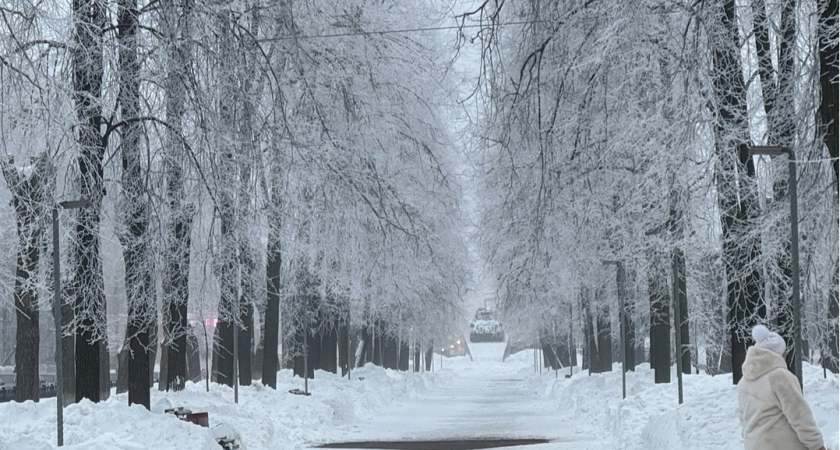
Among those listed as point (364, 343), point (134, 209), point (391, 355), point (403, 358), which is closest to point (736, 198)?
Answer: point (134, 209)

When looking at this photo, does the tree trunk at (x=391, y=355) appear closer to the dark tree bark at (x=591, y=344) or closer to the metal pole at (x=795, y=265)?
the dark tree bark at (x=591, y=344)

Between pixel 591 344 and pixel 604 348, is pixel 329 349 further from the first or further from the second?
pixel 604 348

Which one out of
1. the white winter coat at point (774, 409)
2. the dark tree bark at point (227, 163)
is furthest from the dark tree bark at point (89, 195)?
the white winter coat at point (774, 409)

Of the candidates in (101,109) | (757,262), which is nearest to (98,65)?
(101,109)

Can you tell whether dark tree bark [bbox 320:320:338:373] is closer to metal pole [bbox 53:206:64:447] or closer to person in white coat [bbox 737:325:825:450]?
metal pole [bbox 53:206:64:447]

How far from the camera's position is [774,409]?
25.8 ft

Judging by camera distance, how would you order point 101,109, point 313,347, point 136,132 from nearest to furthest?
point 101,109 → point 136,132 → point 313,347

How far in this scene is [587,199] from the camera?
2359 cm

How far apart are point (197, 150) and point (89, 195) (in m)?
1.20

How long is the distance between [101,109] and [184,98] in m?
2.21

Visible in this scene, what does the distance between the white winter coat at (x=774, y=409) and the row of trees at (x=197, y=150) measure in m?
5.10

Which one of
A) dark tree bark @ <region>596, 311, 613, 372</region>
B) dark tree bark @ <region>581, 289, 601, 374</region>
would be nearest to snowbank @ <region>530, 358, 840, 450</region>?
dark tree bark @ <region>581, 289, 601, 374</region>

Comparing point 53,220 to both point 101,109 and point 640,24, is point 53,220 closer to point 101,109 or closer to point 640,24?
point 101,109

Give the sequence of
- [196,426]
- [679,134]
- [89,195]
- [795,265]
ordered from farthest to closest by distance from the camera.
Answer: [196,426]
[679,134]
[795,265]
[89,195]
